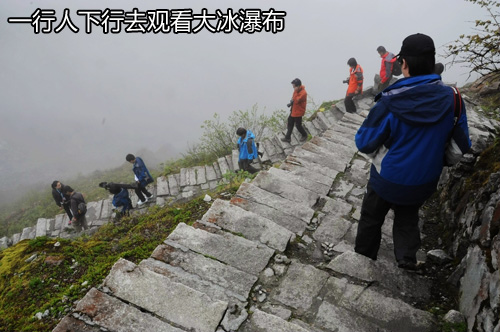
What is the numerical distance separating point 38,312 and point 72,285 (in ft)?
1.18

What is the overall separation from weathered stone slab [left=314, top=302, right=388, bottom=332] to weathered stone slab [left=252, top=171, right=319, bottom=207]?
1714mm

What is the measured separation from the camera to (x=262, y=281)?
9.12 feet

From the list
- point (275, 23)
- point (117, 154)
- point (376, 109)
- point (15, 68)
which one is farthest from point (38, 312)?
point (15, 68)

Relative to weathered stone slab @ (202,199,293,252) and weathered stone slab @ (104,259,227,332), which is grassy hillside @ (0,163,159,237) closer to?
weathered stone slab @ (202,199,293,252)

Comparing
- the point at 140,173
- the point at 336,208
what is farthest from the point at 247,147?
the point at 336,208

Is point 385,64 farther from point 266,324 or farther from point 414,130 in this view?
point 266,324

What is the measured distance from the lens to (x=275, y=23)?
28.2 ft

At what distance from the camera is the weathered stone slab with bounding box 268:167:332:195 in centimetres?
449

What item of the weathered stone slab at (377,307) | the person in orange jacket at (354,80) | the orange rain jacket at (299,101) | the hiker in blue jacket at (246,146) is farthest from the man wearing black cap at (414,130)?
the person in orange jacket at (354,80)

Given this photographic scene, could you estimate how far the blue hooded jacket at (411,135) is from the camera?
212cm

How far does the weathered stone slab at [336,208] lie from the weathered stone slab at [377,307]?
4.14 feet

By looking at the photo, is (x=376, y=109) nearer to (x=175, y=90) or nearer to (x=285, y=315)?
(x=285, y=315)

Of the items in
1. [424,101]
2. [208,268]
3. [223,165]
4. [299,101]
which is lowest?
[223,165]

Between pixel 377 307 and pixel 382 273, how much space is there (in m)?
0.40
